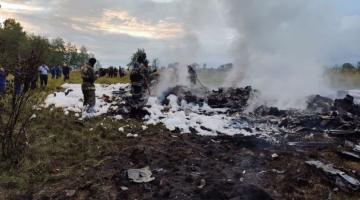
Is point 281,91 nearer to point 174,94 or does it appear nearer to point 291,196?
point 174,94

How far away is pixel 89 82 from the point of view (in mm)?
9055

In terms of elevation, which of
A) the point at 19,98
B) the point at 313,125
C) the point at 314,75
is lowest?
the point at 313,125

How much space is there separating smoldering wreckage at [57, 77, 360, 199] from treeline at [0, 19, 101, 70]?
299 centimetres

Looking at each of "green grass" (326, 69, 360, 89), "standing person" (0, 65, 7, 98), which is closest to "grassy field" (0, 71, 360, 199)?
"standing person" (0, 65, 7, 98)

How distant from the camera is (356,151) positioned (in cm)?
644

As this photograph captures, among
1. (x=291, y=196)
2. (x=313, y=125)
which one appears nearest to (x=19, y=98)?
(x=291, y=196)

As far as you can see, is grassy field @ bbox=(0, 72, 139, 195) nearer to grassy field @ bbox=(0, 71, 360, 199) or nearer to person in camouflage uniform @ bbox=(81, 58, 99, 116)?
grassy field @ bbox=(0, 71, 360, 199)

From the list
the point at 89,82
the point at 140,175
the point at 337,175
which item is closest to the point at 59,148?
the point at 140,175

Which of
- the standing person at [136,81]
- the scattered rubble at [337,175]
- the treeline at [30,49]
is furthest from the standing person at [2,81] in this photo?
the scattered rubble at [337,175]

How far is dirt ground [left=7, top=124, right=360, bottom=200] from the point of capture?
4.23 metres

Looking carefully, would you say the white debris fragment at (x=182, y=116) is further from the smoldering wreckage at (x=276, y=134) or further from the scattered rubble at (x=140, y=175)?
the scattered rubble at (x=140, y=175)

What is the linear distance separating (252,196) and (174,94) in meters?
9.75

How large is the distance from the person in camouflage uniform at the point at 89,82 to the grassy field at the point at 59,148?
0.53 meters

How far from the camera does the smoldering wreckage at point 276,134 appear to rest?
184 inches
